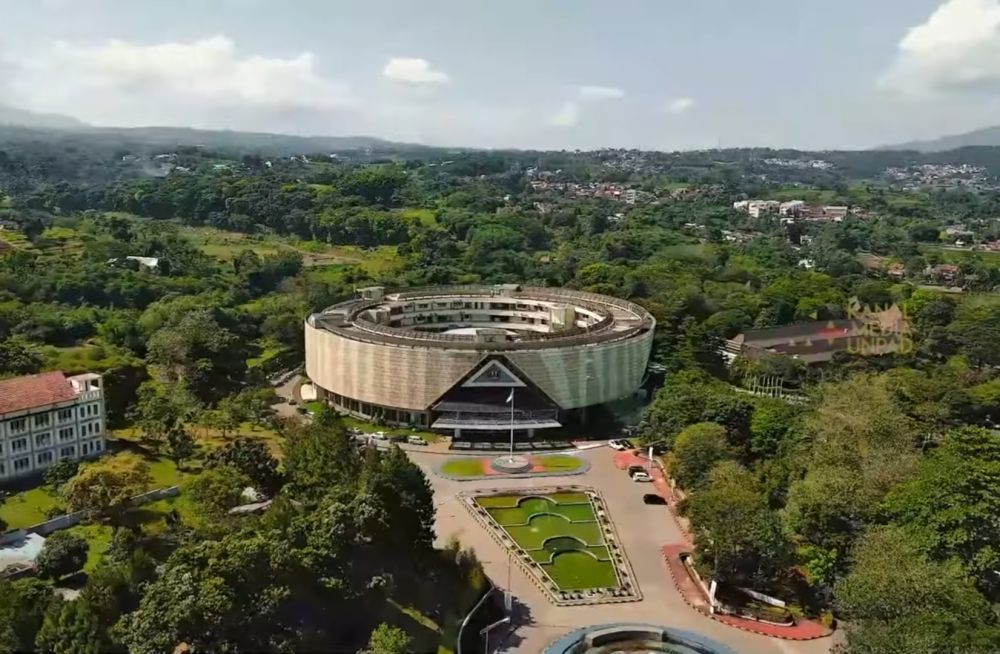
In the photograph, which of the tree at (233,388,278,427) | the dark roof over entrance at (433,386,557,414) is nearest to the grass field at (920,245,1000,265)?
the dark roof over entrance at (433,386,557,414)

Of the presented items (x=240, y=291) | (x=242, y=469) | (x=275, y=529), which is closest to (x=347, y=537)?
(x=275, y=529)

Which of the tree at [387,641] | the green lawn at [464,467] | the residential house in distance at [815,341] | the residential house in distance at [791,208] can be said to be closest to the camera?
the tree at [387,641]

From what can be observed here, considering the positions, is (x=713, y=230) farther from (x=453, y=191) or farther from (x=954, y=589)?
(x=954, y=589)

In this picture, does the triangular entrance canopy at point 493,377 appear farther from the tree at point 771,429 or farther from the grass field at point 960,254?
the grass field at point 960,254

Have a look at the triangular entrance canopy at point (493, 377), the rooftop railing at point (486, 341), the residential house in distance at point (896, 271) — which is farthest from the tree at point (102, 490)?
the residential house in distance at point (896, 271)

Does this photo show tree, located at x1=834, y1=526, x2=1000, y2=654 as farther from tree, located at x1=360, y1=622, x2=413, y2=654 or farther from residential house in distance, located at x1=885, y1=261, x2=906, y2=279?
residential house in distance, located at x1=885, y1=261, x2=906, y2=279
